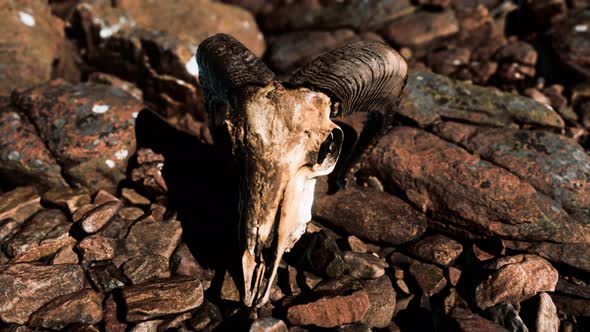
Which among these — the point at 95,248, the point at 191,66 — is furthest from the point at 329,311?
the point at 191,66

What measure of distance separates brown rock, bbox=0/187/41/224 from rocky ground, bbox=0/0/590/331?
0.02 meters

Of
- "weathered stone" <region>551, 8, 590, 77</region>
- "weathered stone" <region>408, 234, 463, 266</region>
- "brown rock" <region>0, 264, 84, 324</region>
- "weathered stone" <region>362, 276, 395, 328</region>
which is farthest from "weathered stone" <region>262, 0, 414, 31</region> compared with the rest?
"brown rock" <region>0, 264, 84, 324</region>

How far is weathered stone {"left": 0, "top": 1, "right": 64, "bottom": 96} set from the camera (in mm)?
7930

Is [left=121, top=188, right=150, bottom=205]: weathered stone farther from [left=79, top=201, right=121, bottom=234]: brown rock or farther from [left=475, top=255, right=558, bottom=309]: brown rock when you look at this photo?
[left=475, top=255, right=558, bottom=309]: brown rock

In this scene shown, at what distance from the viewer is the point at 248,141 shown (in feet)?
12.6

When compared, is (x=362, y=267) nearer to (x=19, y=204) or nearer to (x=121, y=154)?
(x=121, y=154)

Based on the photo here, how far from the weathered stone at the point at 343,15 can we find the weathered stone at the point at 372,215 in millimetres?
6177

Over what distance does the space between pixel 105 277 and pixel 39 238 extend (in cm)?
132

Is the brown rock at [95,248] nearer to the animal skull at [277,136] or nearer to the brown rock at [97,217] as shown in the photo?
the brown rock at [97,217]

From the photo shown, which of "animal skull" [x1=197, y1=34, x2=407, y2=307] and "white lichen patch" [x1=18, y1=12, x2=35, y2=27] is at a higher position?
"white lichen patch" [x1=18, y1=12, x2=35, y2=27]

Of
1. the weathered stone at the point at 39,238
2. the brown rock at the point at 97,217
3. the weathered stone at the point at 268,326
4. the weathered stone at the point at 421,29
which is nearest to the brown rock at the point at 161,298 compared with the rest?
the weathered stone at the point at 268,326

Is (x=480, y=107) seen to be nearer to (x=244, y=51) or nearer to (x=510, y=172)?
(x=510, y=172)

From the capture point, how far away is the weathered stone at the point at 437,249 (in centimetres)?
491

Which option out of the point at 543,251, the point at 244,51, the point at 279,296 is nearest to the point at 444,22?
the point at 543,251
